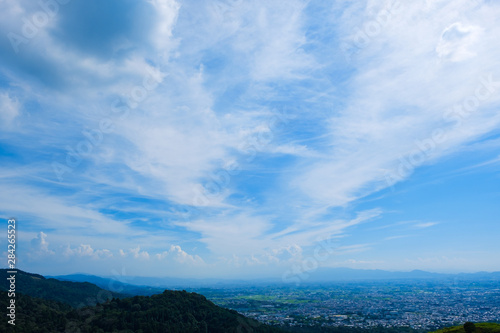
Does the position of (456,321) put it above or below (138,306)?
below

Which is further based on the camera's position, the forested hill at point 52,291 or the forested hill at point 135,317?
the forested hill at point 52,291

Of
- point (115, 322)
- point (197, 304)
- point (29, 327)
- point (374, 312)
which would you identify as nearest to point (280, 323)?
point (197, 304)

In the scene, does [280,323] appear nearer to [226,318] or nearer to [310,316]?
[310,316]

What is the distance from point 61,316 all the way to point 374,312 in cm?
9025

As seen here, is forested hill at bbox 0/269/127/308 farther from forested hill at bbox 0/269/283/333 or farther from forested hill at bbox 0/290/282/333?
forested hill at bbox 0/269/283/333

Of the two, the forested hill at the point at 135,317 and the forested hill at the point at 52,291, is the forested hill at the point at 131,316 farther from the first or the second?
the forested hill at the point at 52,291

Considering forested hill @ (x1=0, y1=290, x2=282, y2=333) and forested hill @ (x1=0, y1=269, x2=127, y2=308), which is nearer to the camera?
forested hill @ (x1=0, y1=290, x2=282, y2=333)

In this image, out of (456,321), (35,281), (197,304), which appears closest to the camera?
(197,304)

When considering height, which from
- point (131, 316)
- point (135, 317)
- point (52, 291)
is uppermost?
point (131, 316)

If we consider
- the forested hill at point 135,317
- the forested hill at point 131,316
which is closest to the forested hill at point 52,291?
the forested hill at point 135,317

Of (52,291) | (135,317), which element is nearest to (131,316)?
(135,317)

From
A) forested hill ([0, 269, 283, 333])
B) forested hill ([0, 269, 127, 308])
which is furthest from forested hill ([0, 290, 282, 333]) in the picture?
forested hill ([0, 269, 127, 308])

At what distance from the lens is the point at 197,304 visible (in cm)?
5253

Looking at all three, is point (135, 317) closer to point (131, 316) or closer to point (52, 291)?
point (131, 316)
